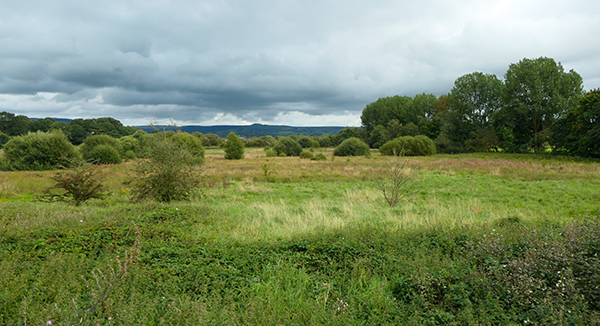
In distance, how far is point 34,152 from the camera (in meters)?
30.1

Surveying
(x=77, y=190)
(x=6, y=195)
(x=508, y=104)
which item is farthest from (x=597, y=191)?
(x=508, y=104)

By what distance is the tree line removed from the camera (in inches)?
1405

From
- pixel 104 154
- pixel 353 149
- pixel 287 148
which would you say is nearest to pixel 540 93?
pixel 353 149

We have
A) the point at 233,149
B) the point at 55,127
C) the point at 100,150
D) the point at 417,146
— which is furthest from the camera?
the point at 55,127

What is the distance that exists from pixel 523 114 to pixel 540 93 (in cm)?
442

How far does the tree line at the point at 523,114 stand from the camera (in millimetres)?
35688

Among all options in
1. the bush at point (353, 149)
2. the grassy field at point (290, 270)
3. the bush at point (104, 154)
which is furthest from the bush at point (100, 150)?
the bush at point (353, 149)

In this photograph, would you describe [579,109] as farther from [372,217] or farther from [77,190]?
[77,190]

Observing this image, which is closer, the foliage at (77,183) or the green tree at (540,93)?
the foliage at (77,183)

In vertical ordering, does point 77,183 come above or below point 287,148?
above

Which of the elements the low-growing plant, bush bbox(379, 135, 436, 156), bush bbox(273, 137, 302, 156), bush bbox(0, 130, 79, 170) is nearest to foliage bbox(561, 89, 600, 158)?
bush bbox(379, 135, 436, 156)

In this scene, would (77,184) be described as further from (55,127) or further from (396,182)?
(55,127)

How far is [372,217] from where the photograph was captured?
8.90 meters

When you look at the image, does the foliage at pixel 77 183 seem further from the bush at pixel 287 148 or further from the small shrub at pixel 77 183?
the bush at pixel 287 148
